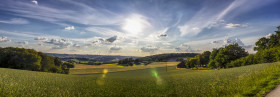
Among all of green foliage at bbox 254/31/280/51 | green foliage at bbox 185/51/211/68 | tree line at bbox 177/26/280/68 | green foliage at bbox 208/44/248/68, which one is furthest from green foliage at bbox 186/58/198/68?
green foliage at bbox 254/31/280/51

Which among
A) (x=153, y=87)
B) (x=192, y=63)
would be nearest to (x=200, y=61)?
(x=192, y=63)

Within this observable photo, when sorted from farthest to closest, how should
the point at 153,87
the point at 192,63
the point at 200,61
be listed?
1. the point at 192,63
2. the point at 200,61
3. the point at 153,87

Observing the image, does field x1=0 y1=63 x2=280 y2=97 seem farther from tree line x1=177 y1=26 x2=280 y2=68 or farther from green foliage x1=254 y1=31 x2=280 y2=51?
green foliage x1=254 y1=31 x2=280 y2=51

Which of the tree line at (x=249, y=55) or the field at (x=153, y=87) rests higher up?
the tree line at (x=249, y=55)

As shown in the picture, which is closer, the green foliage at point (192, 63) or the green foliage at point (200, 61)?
the green foliage at point (200, 61)

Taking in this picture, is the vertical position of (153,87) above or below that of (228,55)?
Result: below

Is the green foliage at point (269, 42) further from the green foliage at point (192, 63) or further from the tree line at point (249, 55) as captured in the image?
the green foliage at point (192, 63)

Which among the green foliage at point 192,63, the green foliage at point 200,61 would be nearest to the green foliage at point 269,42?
the green foliage at point 200,61

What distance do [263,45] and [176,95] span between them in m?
73.5

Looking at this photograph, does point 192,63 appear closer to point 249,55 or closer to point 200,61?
point 200,61

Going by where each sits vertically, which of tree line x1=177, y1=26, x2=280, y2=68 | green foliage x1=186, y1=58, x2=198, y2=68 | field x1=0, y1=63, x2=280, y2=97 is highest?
tree line x1=177, y1=26, x2=280, y2=68

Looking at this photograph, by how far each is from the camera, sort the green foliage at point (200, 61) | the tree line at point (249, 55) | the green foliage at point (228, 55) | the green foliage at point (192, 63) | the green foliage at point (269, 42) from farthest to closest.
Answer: the green foliage at point (192, 63)
the green foliage at point (200, 61)
the green foliage at point (228, 55)
the green foliage at point (269, 42)
the tree line at point (249, 55)

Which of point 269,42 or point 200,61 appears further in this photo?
point 200,61

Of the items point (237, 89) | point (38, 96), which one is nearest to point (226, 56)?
point (237, 89)
